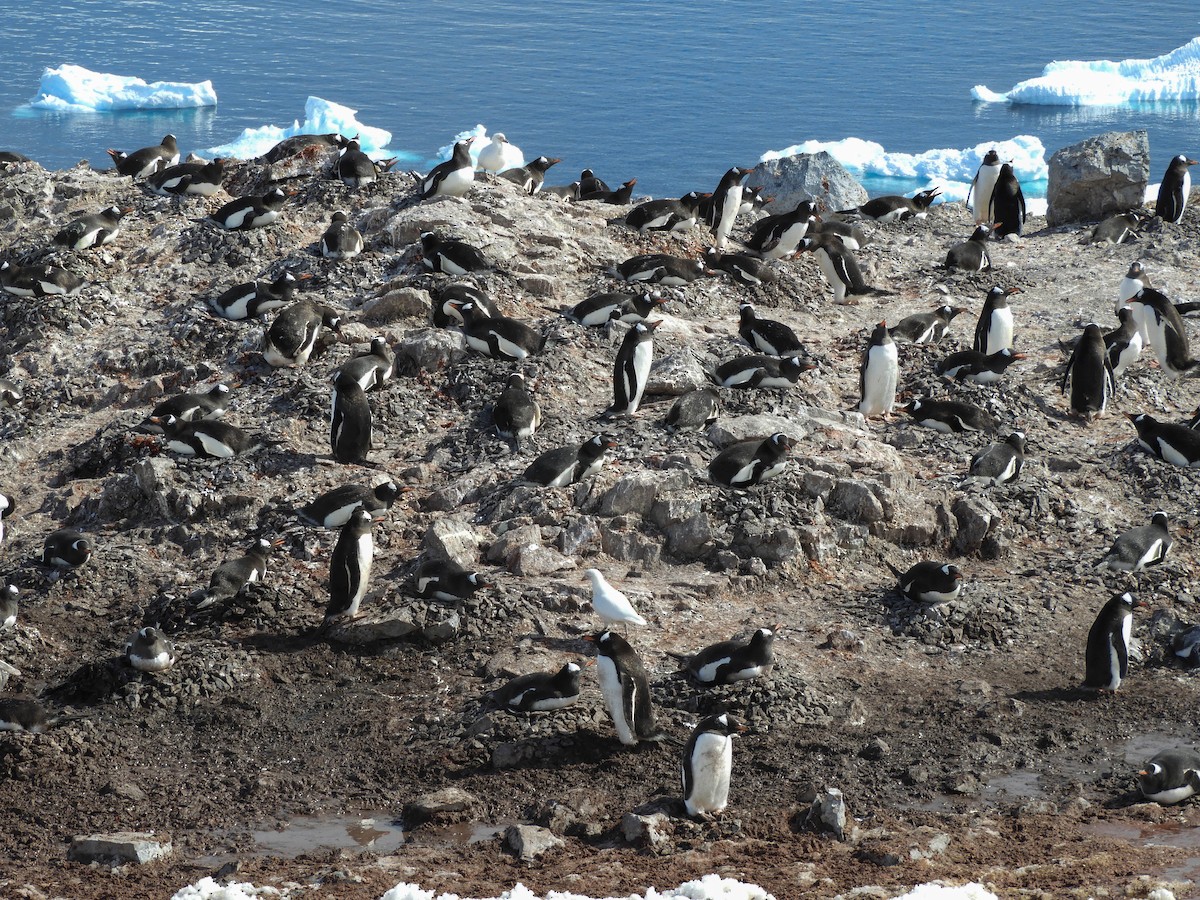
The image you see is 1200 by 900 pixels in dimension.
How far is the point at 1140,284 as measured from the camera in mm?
13250

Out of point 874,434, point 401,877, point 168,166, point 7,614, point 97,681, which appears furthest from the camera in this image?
point 168,166

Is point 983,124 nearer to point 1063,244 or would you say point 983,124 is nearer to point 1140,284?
point 1063,244

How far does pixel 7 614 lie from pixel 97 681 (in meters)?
1.00

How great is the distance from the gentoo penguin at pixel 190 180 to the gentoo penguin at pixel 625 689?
9.64m

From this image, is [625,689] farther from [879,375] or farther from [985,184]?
[985,184]

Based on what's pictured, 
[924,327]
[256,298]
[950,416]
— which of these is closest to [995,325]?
[924,327]

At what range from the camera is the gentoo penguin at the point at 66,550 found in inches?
361

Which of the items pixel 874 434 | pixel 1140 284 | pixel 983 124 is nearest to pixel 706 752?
pixel 874 434

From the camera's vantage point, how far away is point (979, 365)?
37.5 ft

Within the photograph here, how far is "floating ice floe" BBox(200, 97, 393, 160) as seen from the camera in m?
25.5

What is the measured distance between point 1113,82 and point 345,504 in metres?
30.1

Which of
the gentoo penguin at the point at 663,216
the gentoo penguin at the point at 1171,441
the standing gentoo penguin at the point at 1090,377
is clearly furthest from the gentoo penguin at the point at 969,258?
the gentoo penguin at the point at 1171,441

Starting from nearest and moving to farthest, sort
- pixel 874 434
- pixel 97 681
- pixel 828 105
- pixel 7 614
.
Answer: pixel 97 681 < pixel 7 614 < pixel 874 434 < pixel 828 105

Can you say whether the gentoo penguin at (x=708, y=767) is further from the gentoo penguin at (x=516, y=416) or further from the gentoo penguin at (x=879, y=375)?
the gentoo penguin at (x=879, y=375)
